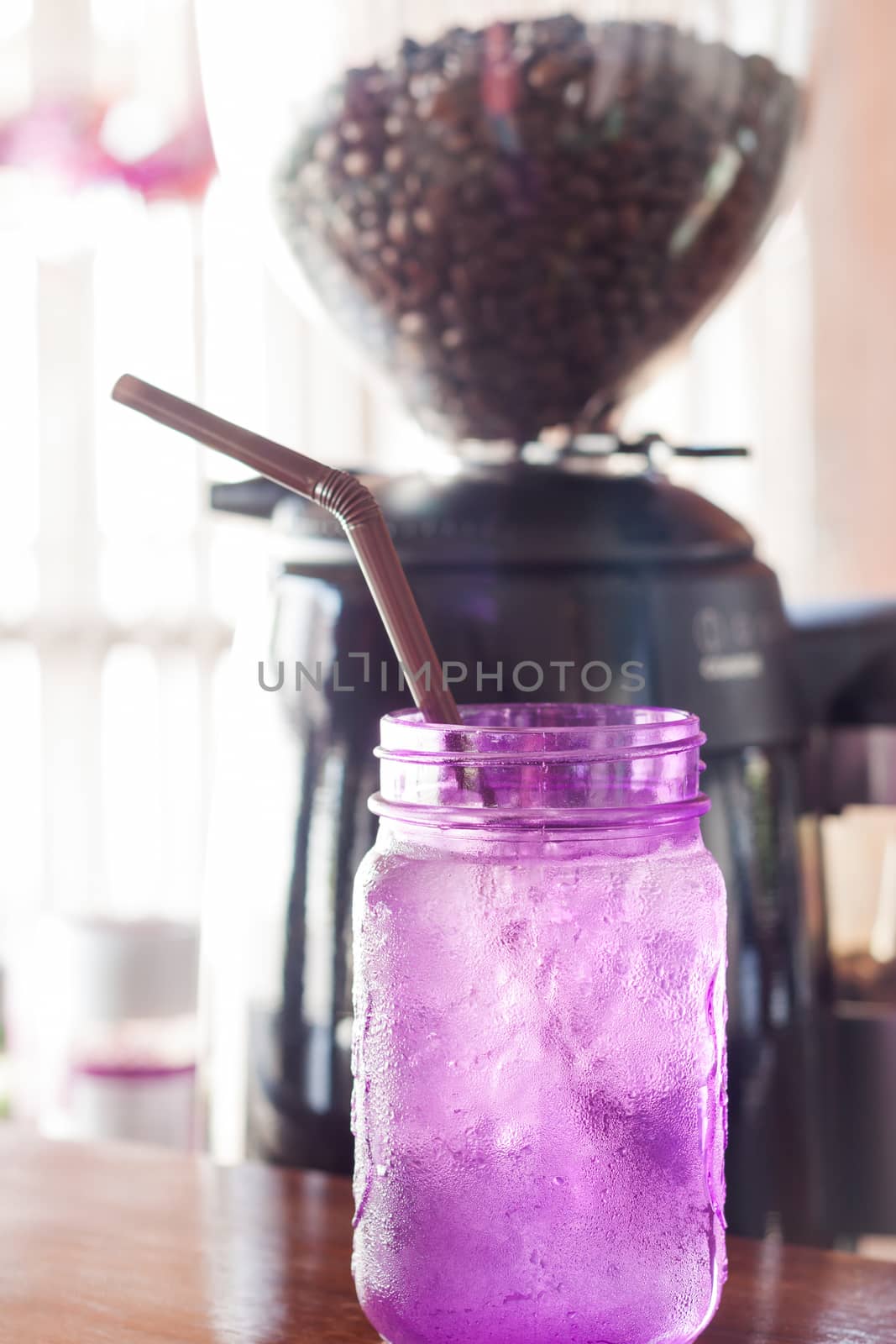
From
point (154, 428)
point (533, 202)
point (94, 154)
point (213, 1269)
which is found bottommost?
point (213, 1269)

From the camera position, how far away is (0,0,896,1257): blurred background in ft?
5.12

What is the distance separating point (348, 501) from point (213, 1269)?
0.22 meters

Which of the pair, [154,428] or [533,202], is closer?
[533,202]

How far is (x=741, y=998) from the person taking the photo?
1.98ft

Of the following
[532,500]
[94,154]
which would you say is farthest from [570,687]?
[94,154]

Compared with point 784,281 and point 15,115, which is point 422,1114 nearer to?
point 784,281

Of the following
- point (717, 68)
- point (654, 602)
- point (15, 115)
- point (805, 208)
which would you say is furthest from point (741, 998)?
point (15, 115)

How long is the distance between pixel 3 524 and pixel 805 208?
49.1 inches

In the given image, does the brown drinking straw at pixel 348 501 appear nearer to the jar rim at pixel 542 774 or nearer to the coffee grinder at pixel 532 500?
the jar rim at pixel 542 774

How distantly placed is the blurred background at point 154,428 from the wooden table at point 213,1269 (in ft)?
3.04

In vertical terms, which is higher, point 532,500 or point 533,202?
point 533,202

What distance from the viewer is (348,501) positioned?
14.6 inches

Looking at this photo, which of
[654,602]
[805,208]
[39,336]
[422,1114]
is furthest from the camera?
[39,336]

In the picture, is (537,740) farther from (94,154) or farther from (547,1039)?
(94,154)
